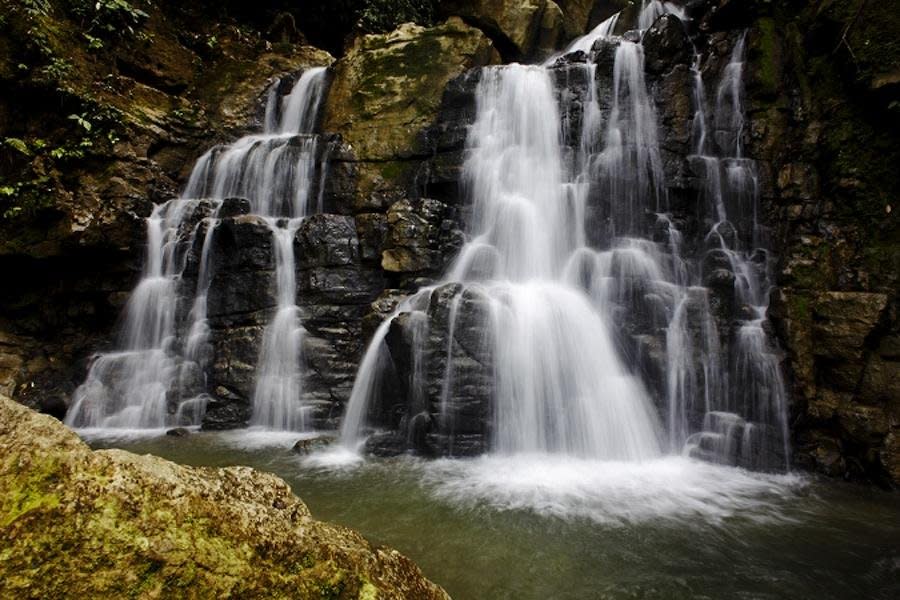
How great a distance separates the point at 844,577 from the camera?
3.82m

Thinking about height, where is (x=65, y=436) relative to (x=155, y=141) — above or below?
below

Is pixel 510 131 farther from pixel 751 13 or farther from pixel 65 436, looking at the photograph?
pixel 65 436

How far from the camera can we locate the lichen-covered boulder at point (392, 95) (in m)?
11.7

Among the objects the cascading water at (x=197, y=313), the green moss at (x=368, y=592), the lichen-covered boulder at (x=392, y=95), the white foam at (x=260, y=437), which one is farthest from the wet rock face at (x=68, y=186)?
the green moss at (x=368, y=592)

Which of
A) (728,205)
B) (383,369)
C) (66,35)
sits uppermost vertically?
(66,35)

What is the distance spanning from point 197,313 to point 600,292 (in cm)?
883

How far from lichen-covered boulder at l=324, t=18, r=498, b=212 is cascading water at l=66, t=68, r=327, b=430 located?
1295 millimetres

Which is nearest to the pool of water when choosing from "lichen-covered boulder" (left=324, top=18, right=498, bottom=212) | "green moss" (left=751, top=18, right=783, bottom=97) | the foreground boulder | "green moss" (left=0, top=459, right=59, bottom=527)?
the foreground boulder

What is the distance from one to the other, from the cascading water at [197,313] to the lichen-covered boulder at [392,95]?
1.29 metres

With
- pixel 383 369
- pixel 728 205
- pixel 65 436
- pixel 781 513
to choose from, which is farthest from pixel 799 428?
pixel 65 436

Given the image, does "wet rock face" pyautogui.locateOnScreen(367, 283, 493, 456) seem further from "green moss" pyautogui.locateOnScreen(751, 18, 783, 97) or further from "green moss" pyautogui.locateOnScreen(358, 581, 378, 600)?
"green moss" pyautogui.locateOnScreen(751, 18, 783, 97)

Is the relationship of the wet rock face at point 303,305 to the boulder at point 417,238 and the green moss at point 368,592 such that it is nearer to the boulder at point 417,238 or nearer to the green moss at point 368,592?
the boulder at point 417,238

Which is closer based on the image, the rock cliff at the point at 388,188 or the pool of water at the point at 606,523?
the pool of water at the point at 606,523

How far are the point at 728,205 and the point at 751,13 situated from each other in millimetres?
4814
